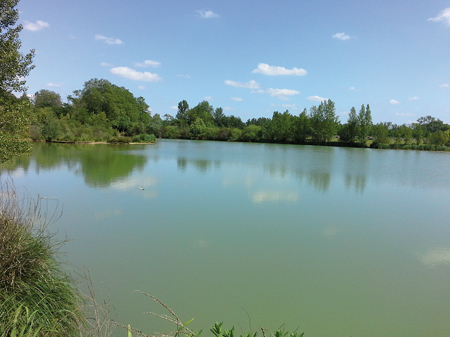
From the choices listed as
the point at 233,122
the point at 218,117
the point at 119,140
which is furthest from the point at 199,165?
the point at 218,117

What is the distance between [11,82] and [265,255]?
5.66 m

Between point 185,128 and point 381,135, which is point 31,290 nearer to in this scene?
point 381,135

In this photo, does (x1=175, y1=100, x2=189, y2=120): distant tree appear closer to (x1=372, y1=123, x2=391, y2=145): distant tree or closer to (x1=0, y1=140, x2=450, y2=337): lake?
(x1=372, y1=123, x2=391, y2=145): distant tree

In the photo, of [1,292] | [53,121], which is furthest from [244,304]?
[53,121]

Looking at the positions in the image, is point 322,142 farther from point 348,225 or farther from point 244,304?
point 244,304

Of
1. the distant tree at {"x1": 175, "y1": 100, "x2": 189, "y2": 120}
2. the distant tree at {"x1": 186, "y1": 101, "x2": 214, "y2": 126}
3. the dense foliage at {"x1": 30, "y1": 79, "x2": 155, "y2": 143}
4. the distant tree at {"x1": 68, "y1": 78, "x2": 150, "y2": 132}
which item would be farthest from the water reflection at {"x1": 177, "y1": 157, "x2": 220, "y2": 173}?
the distant tree at {"x1": 175, "y1": 100, "x2": 189, "y2": 120}

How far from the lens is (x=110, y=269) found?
13.1ft

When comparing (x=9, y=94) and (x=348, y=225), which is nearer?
(x=9, y=94)

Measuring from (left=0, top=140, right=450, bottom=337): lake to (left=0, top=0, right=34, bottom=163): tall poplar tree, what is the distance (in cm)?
181

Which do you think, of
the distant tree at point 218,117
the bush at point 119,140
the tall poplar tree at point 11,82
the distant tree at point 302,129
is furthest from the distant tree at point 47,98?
the tall poplar tree at point 11,82

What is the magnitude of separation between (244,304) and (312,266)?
1.47m

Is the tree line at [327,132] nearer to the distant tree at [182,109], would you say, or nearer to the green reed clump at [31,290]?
the distant tree at [182,109]

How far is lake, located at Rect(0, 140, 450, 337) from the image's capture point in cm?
312

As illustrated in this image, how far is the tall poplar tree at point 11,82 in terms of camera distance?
16.4 feet
